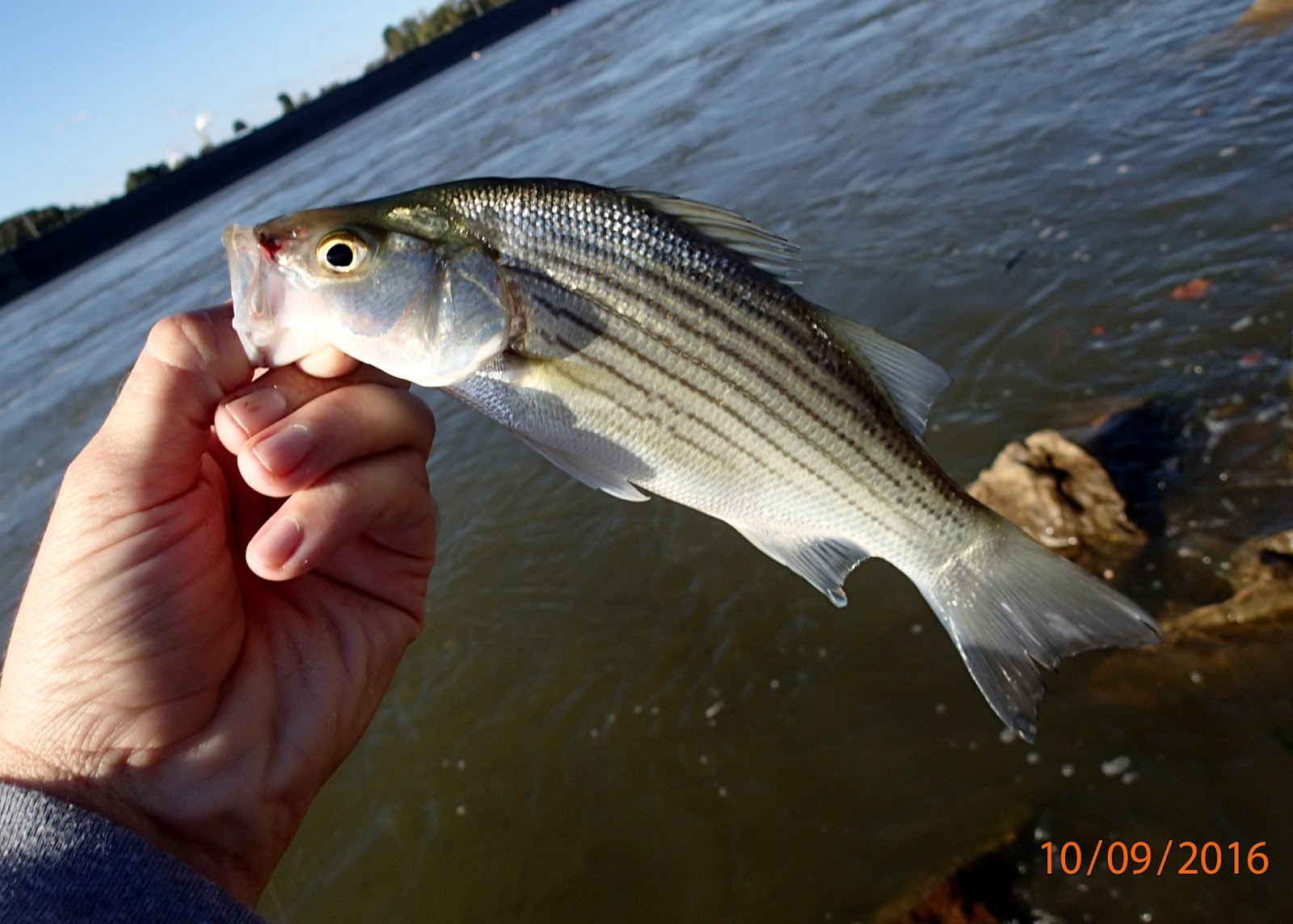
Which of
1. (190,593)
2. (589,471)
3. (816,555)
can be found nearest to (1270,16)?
(816,555)

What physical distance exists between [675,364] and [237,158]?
183ft

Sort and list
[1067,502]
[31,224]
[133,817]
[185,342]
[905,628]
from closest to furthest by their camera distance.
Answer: [133,817] < [185,342] < [1067,502] < [905,628] < [31,224]

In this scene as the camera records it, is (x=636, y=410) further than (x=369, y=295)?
Yes

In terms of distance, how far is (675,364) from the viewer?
2.53 meters

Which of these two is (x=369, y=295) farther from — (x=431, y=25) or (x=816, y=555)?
(x=431, y=25)

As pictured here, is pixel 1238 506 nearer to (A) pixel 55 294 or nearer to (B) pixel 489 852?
(B) pixel 489 852

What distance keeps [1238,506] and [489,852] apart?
468 centimetres

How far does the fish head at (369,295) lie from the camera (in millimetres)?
2314

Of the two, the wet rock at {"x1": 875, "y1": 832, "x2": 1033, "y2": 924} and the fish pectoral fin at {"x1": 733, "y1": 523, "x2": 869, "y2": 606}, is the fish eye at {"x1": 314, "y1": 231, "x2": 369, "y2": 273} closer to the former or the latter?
the fish pectoral fin at {"x1": 733, "y1": 523, "x2": 869, "y2": 606}

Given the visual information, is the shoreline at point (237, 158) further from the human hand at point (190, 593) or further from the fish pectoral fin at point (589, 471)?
the fish pectoral fin at point (589, 471)

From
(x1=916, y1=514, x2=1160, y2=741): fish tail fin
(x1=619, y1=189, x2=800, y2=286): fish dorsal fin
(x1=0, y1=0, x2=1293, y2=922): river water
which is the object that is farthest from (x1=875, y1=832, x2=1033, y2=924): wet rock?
(x1=619, y1=189, x2=800, y2=286): fish dorsal fin

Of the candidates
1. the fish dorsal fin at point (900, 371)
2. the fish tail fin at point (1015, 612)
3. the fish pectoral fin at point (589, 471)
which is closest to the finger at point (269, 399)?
the fish pectoral fin at point (589, 471)

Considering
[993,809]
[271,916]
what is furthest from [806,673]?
[271,916]
